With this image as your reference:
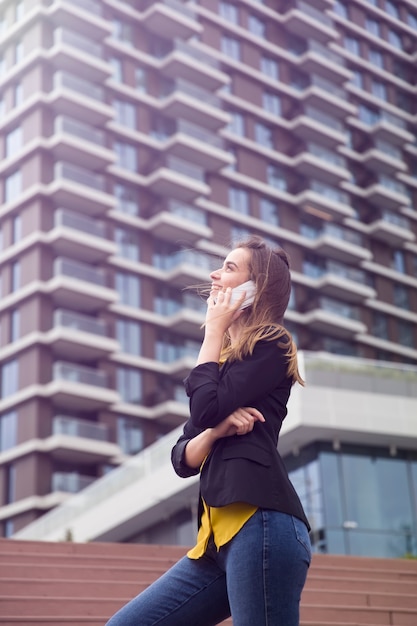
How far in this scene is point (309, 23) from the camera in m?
54.0

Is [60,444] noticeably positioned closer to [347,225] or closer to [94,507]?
[94,507]

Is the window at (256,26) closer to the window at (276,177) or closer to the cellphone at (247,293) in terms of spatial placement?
the window at (276,177)

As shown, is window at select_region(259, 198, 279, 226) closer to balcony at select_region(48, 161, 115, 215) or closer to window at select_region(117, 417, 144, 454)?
balcony at select_region(48, 161, 115, 215)

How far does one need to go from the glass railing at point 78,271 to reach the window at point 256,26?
18698 mm

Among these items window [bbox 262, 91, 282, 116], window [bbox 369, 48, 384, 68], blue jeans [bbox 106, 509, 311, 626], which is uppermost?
window [bbox 369, 48, 384, 68]

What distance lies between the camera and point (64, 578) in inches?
325

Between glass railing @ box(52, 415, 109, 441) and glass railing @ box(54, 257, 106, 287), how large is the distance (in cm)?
560

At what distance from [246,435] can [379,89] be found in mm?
59287

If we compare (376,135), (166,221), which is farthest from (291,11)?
(166,221)

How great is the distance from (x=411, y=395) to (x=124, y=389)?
70.4 ft

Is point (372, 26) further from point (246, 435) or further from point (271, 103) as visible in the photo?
point (246, 435)

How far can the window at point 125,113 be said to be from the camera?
152 feet

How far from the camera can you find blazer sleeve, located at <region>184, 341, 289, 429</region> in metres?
2.75

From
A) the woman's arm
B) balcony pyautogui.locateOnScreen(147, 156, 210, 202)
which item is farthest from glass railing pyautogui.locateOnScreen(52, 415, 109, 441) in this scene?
the woman's arm
